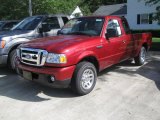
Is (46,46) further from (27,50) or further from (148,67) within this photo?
(148,67)

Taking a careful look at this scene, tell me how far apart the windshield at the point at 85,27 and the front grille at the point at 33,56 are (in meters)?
1.59

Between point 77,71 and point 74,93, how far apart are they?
0.63m

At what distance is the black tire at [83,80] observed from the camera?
569 centimetres

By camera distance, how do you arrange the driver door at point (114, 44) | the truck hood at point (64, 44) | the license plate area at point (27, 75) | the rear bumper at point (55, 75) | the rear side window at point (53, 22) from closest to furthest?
the rear bumper at point (55, 75) → the truck hood at point (64, 44) → the license plate area at point (27, 75) → the driver door at point (114, 44) → the rear side window at point (53, 22)

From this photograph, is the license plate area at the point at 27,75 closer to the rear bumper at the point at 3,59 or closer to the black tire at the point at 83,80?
Answer: the black tire at the point at 83,80

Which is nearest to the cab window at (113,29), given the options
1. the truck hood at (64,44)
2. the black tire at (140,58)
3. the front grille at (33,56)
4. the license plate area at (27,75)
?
the truck hood at (64,44)

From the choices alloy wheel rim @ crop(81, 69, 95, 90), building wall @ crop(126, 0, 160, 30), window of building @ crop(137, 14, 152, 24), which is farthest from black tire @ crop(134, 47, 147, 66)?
window of building @ crop(137, 14, 152, 24)

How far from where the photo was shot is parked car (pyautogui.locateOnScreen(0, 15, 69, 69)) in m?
7.70

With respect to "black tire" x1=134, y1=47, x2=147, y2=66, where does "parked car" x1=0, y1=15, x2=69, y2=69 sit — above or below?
above

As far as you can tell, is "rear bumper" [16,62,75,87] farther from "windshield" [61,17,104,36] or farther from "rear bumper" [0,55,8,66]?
"rear bumper" [0,55,8,66]

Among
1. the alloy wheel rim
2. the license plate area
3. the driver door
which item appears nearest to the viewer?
the license plate area

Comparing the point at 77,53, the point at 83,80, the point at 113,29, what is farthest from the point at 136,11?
the point at 77,53

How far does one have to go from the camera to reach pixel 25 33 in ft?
27.2

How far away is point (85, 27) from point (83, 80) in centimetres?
176
